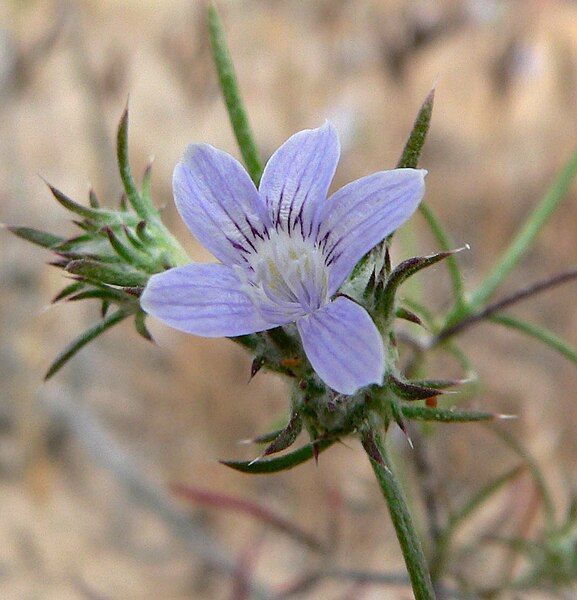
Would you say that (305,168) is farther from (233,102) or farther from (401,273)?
(233,102)

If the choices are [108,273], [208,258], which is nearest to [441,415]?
[108,273]

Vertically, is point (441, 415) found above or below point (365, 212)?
below

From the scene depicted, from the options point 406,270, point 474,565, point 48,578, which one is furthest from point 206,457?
point 406,270

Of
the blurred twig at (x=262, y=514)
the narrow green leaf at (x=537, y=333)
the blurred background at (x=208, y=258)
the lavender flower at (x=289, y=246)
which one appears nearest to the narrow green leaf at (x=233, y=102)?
the lavender flower at (x=289, y=246)

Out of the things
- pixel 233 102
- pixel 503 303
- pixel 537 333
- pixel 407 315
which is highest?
pixel 233 102

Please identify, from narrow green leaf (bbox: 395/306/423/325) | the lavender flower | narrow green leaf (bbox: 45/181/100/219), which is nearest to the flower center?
the lavender flower

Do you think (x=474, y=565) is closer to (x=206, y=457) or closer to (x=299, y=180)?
(x=206, y=457)
